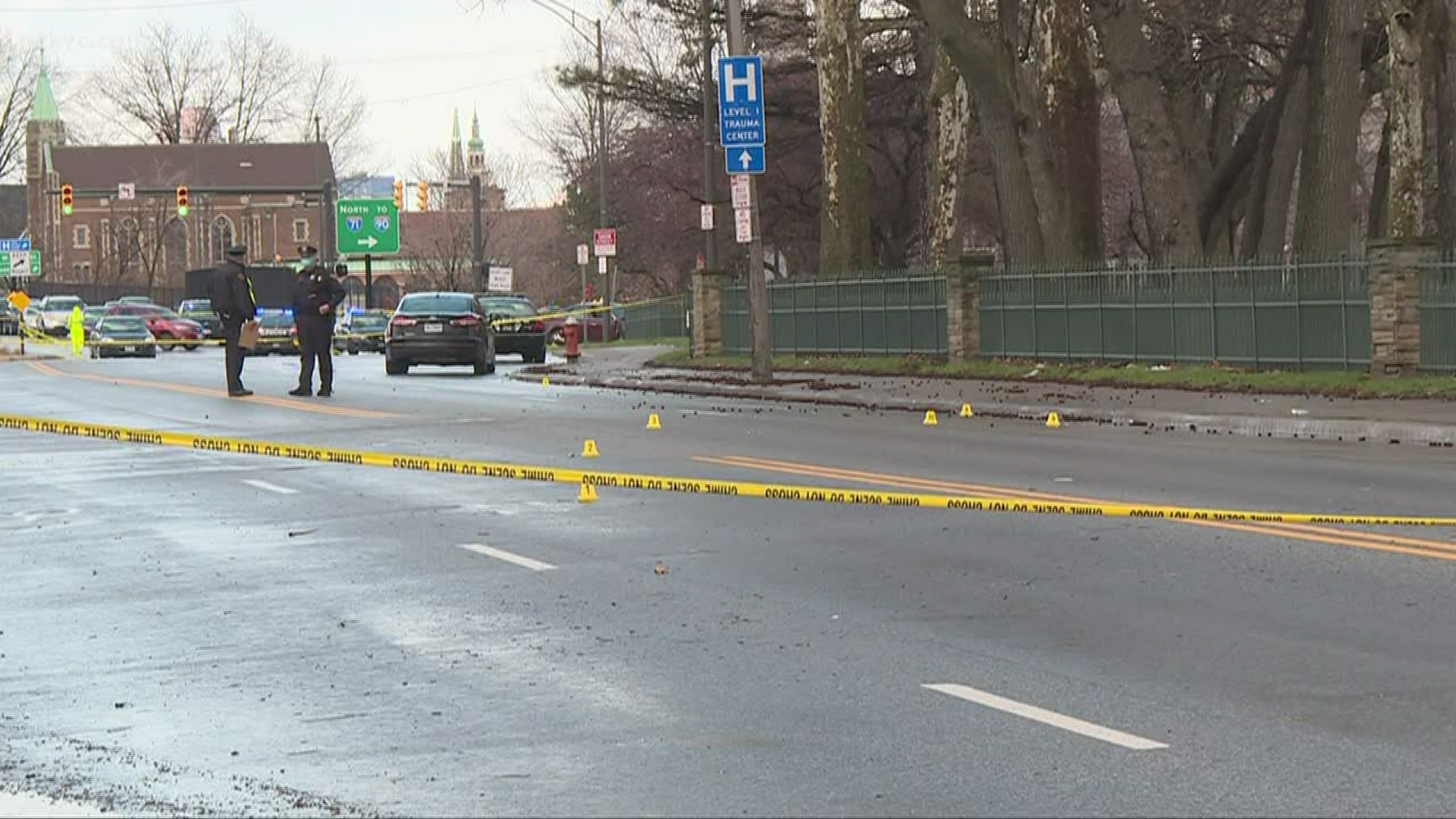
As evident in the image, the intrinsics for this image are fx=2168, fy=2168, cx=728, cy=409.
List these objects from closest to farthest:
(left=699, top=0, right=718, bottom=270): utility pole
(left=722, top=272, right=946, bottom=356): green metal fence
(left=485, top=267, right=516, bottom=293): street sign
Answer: (left=722, top=272, right=946, bottom=356): green metal fence → (left=699, top=0, right=718, bottom=270): utility pole → (left=485, top=267, right=516, bottom=293): street sign

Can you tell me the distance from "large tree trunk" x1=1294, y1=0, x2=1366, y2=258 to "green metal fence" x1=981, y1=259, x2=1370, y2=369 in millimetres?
3575

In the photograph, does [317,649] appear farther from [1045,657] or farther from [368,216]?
[368,216]

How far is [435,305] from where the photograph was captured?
137ft

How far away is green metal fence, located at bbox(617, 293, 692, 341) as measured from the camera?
223 ft

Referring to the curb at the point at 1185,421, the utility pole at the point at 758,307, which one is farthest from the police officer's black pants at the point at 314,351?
the utility pole at the point at 758,307

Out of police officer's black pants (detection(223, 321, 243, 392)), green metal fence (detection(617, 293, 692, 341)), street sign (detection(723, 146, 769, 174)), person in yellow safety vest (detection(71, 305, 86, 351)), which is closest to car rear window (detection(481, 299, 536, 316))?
green metal fence (detection(617, 293, 692, 341))

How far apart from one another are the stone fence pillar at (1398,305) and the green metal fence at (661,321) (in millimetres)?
37036

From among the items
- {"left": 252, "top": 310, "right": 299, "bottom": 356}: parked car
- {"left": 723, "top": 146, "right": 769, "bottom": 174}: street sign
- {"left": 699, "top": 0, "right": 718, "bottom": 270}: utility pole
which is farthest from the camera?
{"left": 252, "top": 310, "right": 299, "bottom": 356}: parked car

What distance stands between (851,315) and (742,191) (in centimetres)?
761

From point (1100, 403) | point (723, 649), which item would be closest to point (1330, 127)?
point (1100, 403)

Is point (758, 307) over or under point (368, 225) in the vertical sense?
under

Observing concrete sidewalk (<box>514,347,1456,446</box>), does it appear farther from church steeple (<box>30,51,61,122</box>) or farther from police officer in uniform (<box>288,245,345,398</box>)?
church steeple (<box>30,51,61,122</box>)

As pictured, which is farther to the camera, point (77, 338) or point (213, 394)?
point (77, 338)

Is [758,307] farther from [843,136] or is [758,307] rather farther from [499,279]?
[499,279]
